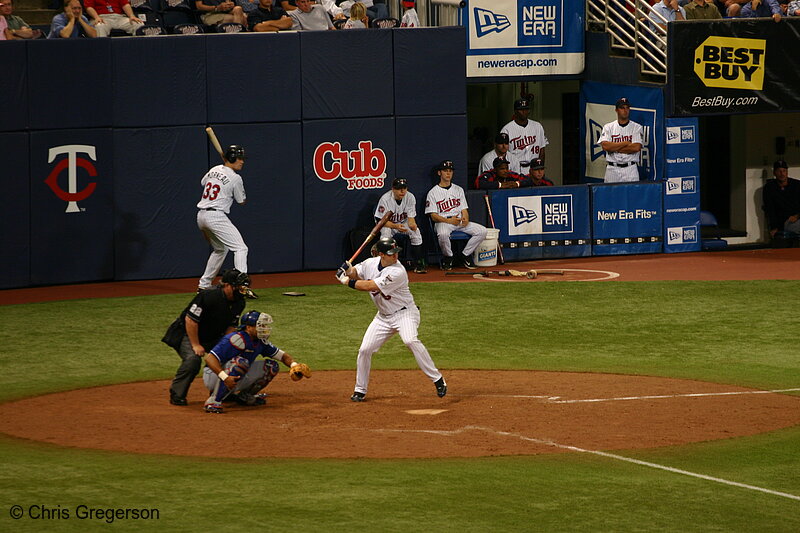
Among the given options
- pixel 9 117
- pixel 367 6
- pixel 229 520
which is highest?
pixel 367 6

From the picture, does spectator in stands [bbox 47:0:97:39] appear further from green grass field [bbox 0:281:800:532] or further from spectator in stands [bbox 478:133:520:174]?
spectator in stands [bbox 478:133:520:174]

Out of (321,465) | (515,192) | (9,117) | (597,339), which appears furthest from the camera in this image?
(515,192)

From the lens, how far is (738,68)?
20516 mm

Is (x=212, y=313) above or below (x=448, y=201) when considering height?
below

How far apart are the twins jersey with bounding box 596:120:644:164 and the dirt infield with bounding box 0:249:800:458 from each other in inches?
370

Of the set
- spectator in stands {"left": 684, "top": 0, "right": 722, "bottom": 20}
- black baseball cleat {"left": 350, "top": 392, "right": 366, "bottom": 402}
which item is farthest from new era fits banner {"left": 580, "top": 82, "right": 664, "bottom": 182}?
black baseball cleat {"left": 350, "top": 392, "right": 366, "bottom": 402}

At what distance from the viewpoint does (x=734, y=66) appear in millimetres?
20516

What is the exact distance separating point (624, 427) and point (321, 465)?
110 inches

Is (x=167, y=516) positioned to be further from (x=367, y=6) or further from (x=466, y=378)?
(x=367, y=6)

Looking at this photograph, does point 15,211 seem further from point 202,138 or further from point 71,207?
point 202,138

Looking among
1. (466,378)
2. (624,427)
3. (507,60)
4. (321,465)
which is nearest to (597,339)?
(466,378)

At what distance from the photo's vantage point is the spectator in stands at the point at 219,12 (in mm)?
19578

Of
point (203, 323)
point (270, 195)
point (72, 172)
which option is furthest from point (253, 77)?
point (203, 323)

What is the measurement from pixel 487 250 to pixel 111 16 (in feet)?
23.3
